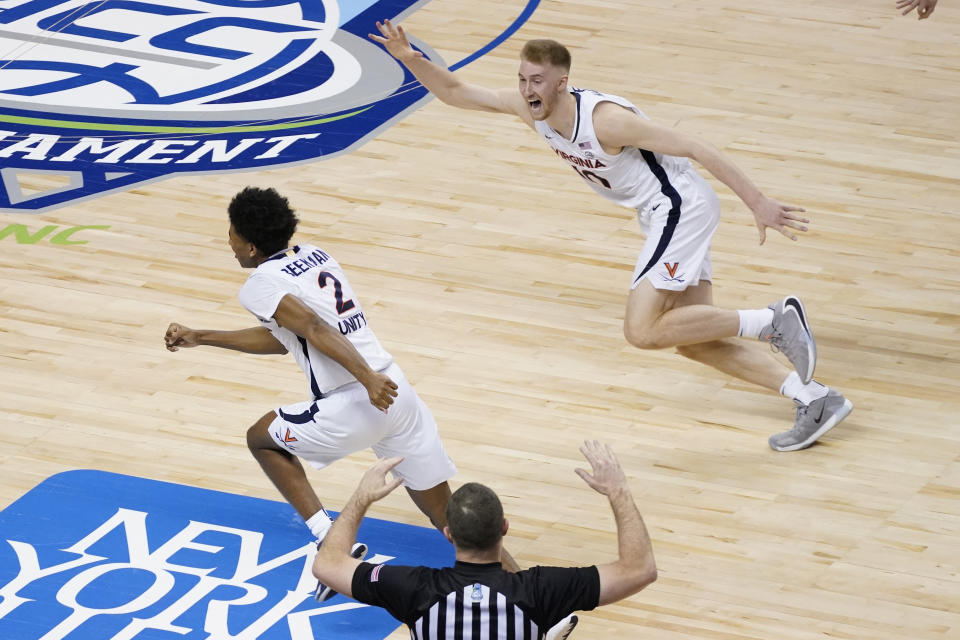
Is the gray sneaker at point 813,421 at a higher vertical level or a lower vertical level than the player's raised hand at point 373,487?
lower

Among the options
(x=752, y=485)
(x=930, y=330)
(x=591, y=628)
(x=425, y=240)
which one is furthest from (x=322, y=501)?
(x=930, y=330)

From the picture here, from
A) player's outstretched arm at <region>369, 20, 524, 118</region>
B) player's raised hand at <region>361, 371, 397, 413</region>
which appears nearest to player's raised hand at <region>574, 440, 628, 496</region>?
player's raised hand at <region>361, 371, 397, 413</region>

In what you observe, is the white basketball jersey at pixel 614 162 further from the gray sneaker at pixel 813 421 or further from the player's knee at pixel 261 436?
the player's knee at pixel 261 436

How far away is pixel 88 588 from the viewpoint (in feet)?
19.2

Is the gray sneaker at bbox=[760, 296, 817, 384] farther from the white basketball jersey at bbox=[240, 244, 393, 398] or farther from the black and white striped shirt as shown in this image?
the black and white striped shirt

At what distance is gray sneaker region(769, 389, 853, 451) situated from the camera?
22.6 ft

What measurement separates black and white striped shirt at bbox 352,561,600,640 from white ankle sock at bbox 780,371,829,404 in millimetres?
2767

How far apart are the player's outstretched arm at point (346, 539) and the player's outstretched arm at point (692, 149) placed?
2518mm

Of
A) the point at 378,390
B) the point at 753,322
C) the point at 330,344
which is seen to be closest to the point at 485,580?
the point at 378,390

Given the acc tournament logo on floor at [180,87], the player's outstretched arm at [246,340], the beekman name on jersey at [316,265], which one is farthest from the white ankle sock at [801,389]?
the acc tournament logo on floor at [180,87]

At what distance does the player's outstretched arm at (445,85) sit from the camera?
7.04 metres

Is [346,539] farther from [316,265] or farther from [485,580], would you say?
[316,265]

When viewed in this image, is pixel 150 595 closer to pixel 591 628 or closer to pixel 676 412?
pixel 591 628

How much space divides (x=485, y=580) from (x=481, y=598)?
0.17ft
